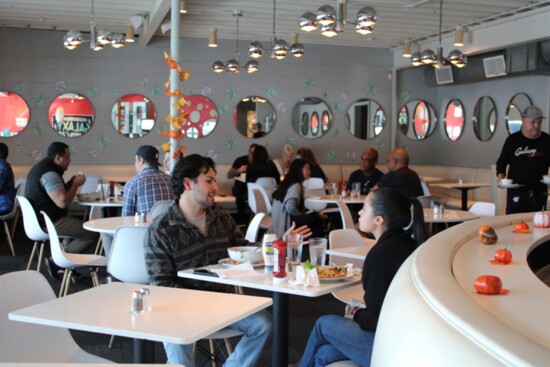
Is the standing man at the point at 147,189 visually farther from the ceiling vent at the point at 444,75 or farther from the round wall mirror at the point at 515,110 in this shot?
the ceiling vent at the point at 444,75

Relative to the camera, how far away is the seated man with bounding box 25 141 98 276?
662cm

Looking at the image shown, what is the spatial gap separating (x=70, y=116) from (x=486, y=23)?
288 inches

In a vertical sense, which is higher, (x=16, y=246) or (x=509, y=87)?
(x=509, y=87)

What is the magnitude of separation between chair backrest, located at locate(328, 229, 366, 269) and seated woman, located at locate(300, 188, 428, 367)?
3.99ft

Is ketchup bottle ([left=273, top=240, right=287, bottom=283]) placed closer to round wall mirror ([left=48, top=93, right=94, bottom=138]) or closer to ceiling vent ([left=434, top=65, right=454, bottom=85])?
round wall mirror ([left=48, top=93, right=94, bottom=138])

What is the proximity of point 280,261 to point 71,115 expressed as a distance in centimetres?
979

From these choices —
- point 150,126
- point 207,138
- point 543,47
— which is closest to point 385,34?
point 543,47

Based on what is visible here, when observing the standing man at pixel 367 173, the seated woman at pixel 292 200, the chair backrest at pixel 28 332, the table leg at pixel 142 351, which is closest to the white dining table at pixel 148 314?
the table leg at pixel 142 351

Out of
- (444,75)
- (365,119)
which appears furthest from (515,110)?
(365,119)

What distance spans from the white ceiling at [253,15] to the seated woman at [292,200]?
296cm

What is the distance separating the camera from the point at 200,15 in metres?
10.6

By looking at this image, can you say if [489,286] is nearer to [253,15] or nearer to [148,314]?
[148,314]

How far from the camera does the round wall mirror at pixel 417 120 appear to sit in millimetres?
14156

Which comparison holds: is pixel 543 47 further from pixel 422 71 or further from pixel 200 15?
pixel 200 15
